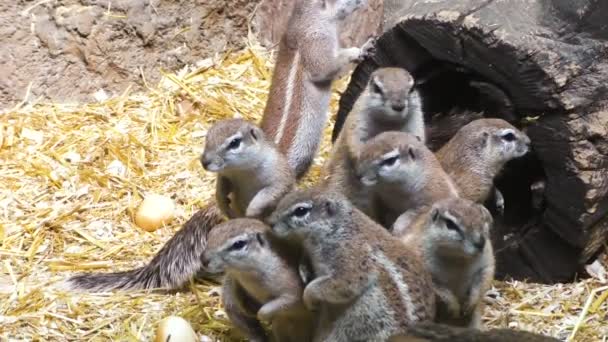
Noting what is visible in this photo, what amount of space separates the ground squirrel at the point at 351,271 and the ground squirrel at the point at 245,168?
707mm

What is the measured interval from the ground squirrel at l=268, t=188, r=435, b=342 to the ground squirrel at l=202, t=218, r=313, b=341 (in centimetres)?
10

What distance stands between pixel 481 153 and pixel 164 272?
1978 mm

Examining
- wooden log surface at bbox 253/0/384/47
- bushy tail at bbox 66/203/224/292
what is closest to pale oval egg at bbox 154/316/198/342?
bushy tail at bbox 66/203/224/292

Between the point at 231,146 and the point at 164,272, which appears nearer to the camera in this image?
the point at 231,146

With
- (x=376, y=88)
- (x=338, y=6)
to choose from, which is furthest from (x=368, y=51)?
(x=338, y=6)

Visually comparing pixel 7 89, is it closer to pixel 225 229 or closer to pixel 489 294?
pixel 225 229

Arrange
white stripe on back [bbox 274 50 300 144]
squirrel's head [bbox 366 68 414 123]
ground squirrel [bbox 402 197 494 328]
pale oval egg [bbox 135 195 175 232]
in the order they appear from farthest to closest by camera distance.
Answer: pale oval egg [bbox 135 195 175 232]
white stripe on back [bbox 274 50 300 144]
squirrel's head [bbox 366 68 414 123]
ground squirrel [bbox 402 197 494 328]

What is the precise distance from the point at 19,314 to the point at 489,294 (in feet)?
8.79

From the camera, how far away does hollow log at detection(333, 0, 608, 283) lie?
15.6ft

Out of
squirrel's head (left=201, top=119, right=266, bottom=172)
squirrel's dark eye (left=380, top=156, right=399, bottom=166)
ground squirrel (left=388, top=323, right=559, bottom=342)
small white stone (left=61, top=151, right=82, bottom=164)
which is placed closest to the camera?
ground squirrel (left=388, top=323, right=559, bottom=342)

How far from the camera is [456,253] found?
14.1 ft

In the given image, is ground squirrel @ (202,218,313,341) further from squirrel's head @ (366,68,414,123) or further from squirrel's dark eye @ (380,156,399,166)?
squirrel's head @ (366,68,414,123)

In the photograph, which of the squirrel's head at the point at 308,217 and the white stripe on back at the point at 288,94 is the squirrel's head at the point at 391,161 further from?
the white stripe on back at the point at 288,94

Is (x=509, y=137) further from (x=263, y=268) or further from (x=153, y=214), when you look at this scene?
(x=153, y=214)
